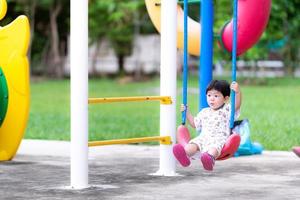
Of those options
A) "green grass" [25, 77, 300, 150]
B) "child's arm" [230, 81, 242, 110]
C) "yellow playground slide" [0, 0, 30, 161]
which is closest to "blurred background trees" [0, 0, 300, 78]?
"green grass" [25, 77, 300, 150]

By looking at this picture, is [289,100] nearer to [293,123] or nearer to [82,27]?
[293,123]

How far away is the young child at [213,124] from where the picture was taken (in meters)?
5.70

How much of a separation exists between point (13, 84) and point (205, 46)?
193 cm

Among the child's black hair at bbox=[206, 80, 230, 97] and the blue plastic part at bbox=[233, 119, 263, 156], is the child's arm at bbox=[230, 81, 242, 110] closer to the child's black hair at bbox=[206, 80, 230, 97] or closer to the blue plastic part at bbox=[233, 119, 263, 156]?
the child's black hair at bbox=[206, 80, 230, 97]

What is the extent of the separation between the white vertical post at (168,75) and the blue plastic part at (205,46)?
3.43 ft

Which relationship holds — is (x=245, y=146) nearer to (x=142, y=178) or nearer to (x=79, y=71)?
(x=142, y=178)

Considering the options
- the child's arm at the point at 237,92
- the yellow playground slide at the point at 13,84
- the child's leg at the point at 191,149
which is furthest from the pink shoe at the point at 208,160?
the yellow playground slide at the point at 13,84

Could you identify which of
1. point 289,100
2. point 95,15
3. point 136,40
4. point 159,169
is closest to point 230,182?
point 159,169

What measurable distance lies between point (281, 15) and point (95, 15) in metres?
13.2

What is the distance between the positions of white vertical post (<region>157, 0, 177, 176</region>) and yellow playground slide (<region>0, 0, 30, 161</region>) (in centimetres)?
148

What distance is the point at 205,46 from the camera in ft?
24.5

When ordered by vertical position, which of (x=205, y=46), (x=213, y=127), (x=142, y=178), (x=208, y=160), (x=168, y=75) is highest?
(x=205, y=46)

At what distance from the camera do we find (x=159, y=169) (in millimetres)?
6551

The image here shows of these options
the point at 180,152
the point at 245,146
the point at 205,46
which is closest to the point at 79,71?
the point at 180,152
